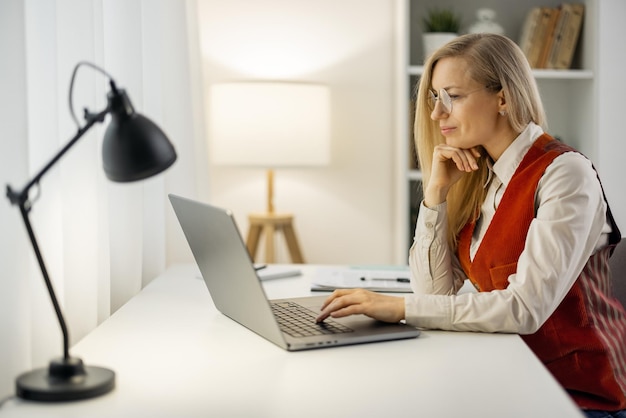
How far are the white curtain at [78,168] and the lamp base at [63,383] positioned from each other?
0.24 m

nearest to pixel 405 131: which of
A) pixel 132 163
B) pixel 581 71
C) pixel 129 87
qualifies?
pixel 581 71

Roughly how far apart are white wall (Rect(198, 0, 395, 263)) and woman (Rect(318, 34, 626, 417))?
157 centimetres

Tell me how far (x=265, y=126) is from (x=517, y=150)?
1.50 m

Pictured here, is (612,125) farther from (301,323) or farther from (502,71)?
(301,323)

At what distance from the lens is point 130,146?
1140mm

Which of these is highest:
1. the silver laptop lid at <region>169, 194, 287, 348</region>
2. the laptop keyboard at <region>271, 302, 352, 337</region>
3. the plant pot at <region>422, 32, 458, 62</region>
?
the plant pot at <region>422, 32, 458, 62</region>

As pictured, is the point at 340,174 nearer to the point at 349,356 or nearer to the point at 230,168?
the point at 230,168

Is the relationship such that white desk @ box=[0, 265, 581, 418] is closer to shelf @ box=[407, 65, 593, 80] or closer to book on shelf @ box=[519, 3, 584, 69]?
shelf @ box=[407, 65, 593, 80]

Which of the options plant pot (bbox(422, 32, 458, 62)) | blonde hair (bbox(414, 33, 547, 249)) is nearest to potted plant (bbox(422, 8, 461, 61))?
plant pot (bbox(422, 32, 458, 62))

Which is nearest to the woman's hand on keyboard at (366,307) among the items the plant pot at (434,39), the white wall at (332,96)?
the plant pot at (434,39)

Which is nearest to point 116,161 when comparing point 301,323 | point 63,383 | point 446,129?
point 63,383

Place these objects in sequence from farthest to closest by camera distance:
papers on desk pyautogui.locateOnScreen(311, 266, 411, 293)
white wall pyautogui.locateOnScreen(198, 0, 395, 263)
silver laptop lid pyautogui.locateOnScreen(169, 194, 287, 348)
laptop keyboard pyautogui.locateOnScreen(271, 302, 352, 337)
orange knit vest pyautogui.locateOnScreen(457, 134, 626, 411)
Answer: white wall pyautogui.locateOnScreen(198, 0, 395, 263)
papers on desk pyautogui.locateOnScreen(311, 266, 411, 293)
orange knit vest pyautogui.locateOnScreen(457, 134, 626, 411)
laptop keyboard pyautogui.locateOnScreen(271, 302, 352, 337)
silver laptop lid pyautogui.locateOnScreen(169, 194, 287, 348)

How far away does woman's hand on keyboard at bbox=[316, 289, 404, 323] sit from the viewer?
148cm

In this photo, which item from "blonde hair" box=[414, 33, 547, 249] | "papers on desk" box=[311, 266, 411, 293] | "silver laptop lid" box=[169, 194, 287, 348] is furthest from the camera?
"papers on desk" box=[311, 266, 411, 293]
